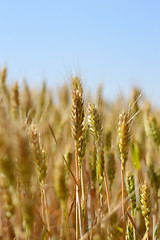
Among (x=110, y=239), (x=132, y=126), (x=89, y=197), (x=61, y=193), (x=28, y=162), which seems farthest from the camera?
(x=89, y=197)

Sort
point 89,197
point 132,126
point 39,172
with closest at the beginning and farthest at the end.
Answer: point 39,172, point 132,126, point 89,197

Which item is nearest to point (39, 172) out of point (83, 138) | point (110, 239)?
point (83, 138)

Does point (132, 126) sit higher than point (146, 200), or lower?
higher

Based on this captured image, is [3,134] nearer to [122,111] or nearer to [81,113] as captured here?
[81,113]

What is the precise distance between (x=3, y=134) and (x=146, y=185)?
95 centimetres

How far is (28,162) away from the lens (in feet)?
2.97

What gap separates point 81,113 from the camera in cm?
153

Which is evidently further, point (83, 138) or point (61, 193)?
point (83, 138)

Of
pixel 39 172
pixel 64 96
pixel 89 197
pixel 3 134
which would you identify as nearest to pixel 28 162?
pixel 3 134

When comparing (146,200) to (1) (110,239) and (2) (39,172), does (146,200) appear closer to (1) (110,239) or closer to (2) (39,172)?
(1) (110,239)

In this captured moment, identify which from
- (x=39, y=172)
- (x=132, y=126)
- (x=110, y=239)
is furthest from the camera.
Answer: (x=132, y=126)

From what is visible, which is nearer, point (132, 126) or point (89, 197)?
point (132, 126)

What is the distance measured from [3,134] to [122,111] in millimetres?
903

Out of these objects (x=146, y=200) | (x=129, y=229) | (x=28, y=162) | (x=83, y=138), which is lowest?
(x=129, y=229)
